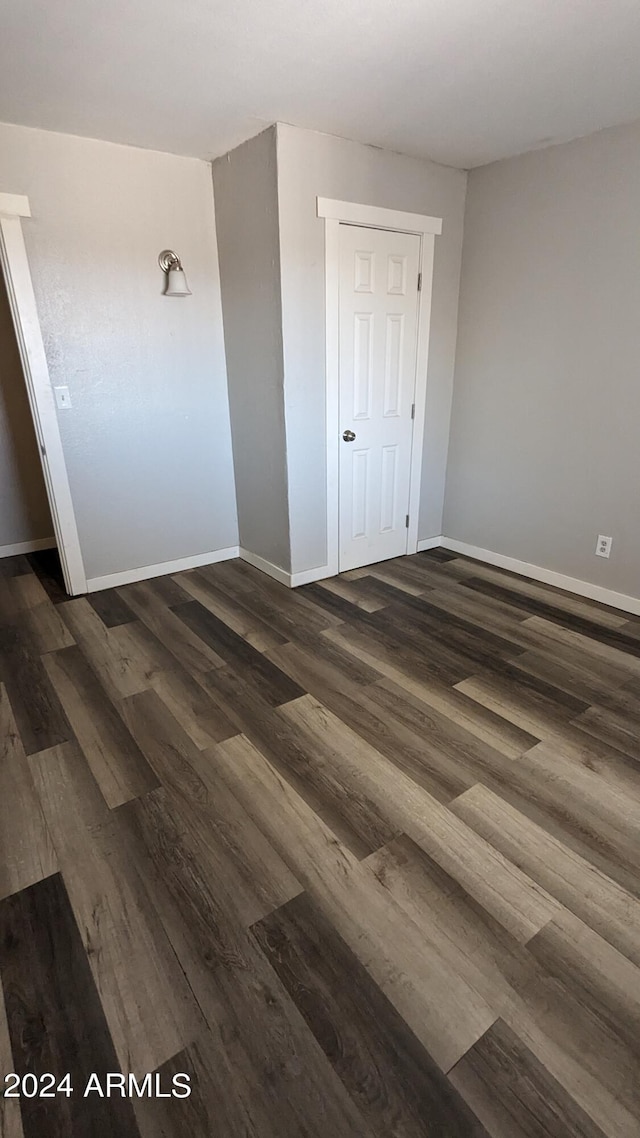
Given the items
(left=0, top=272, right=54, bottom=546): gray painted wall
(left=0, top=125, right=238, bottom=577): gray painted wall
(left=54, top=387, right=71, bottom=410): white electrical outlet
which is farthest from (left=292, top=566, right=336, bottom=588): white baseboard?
(left=0, top=272, right=54, bottom=546): gray painted wall

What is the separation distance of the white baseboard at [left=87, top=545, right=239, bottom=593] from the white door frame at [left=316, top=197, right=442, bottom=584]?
A: 2.66 feet

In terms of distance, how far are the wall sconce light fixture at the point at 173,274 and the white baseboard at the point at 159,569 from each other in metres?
1.66

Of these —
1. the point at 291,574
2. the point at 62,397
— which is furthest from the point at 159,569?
the point at 62,397

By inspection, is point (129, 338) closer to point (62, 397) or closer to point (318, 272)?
point (62, 397)

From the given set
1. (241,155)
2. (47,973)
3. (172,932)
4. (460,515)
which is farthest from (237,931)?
(241,155)

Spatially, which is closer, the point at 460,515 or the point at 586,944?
the point at 586,944

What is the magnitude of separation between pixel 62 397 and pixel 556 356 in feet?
9.30

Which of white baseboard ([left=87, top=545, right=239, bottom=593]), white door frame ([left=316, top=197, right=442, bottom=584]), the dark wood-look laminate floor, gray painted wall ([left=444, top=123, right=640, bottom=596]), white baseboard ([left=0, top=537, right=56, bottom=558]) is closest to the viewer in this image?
the dark wood-look laminate floor

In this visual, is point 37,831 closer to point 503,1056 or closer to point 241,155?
point 503,1056

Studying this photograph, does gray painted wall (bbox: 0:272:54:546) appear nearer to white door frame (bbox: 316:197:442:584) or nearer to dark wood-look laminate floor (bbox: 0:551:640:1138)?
dark wood-look laminate floor (bbox: 0:551:640:1138)

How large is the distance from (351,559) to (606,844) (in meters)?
2.36

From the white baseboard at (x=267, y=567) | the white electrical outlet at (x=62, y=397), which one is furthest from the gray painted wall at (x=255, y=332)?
the white electrical outlet at (x=62, y=397)

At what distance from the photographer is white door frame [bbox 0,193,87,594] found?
2723mm

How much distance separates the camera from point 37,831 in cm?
172
